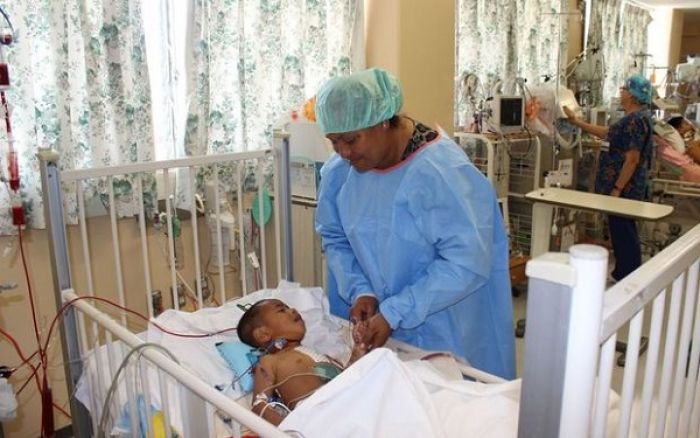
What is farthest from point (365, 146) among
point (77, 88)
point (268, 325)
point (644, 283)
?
point (77, 88)

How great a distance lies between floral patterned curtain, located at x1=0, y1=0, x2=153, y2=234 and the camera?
2150mm

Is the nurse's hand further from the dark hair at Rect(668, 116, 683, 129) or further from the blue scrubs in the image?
the blue scrubs

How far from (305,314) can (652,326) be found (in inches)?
53.3

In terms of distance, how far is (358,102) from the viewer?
5.24 feet

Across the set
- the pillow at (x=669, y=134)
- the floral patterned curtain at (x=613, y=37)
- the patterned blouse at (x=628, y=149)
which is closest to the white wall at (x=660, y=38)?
the floral patterned curtain at (x=613, y=37)

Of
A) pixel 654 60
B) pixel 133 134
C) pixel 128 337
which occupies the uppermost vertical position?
pixel 654 60

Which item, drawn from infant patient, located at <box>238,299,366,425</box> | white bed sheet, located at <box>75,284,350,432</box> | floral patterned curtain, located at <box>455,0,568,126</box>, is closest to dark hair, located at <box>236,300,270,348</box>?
infant patient, located at <box>238,299,366,425</box>

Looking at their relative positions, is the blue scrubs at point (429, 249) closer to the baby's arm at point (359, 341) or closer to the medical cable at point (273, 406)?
the baby's arm at point (359, 341)

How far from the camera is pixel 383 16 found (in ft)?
11.1

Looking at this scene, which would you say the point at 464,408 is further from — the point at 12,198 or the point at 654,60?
the point at 654,60

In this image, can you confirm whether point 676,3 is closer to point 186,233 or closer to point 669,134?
point 669,134

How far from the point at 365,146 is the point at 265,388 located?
28.3 inches

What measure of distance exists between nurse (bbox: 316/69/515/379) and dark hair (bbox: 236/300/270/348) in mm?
304

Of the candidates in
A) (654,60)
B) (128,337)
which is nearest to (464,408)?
(128,337)
